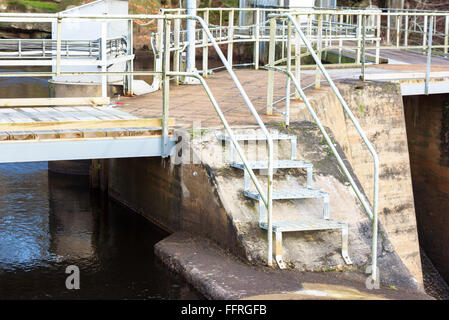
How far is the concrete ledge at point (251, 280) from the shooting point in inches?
259

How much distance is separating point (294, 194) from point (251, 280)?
130 cm

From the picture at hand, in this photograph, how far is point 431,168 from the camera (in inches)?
582

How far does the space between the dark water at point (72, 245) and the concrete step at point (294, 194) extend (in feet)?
3.63

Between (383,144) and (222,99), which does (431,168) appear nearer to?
(383,144)

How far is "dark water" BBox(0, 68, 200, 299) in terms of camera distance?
7.52 meters

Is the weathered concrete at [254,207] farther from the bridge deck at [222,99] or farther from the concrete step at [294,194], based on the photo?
the bridge deck at [222,99]

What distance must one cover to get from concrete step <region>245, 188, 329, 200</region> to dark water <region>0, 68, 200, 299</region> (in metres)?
1.11

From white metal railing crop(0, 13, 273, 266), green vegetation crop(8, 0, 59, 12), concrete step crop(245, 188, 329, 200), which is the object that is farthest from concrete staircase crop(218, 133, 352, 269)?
green vegetation crop(8, 0, 59, 12)

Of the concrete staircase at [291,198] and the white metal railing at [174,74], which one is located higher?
the white metal railing at [174,74]

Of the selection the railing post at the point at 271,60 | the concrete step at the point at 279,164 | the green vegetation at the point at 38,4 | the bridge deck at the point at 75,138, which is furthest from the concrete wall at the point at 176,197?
the green vegetation at the point at 38,4

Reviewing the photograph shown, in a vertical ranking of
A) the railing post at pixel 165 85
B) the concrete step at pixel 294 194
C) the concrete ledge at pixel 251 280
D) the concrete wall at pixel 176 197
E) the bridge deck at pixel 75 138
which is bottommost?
the concrete ledge at pixel 251 280

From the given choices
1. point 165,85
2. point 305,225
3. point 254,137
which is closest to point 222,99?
point 254,137

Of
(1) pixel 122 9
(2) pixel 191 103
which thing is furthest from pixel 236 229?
(1) pixel 122 9
